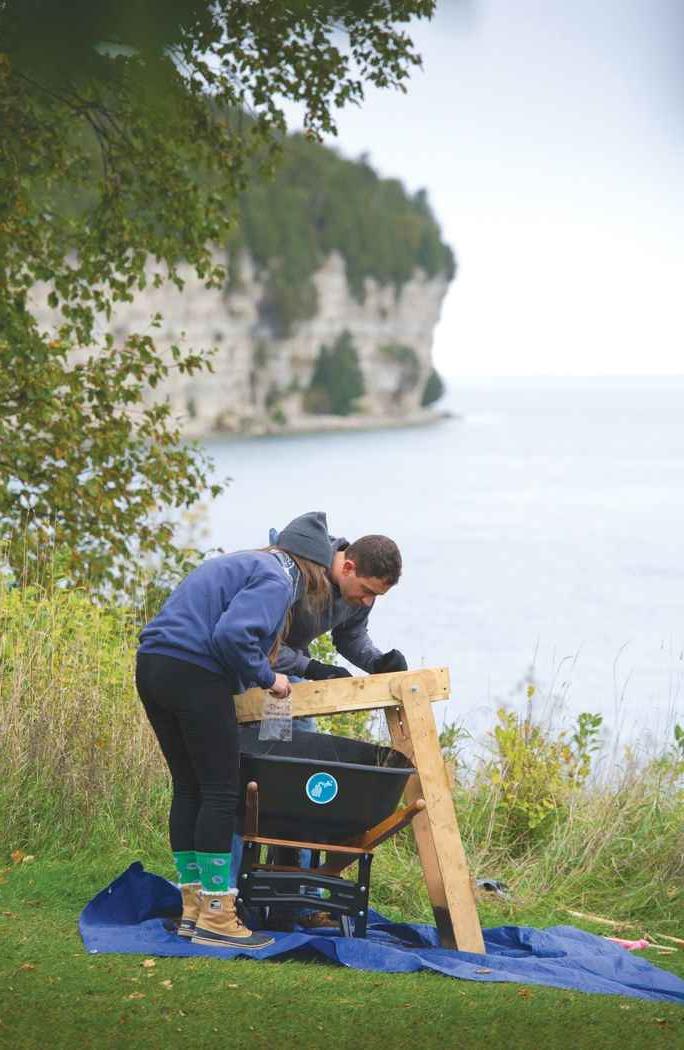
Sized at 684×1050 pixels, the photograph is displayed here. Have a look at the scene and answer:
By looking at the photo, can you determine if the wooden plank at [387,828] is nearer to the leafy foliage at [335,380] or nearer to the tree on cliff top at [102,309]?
the tree on cliff top at [102,309]

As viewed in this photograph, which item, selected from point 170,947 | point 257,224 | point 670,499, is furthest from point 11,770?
point 670,499

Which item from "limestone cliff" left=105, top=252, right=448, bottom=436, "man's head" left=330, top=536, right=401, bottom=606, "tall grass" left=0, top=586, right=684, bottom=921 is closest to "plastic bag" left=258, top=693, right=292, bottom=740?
"man's head" left=330, top=536, right=401, bottom=606

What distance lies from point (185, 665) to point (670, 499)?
148 feet

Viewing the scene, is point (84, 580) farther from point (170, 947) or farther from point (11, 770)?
point (170, 947)

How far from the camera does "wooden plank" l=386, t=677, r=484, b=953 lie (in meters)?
4.24

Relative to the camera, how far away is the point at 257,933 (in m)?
4.23

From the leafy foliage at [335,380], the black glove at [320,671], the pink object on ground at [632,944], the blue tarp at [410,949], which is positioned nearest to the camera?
the blue tarp at [410,949]

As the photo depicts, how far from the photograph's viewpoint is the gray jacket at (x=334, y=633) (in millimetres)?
4332

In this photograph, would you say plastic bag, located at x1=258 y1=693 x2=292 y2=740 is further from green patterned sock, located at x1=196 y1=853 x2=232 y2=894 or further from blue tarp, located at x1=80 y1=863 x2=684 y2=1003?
blue tarp, located at x1=80 y1=863 x2=684 y2=1003

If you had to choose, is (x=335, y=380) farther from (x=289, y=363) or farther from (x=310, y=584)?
(x=310, y=584)

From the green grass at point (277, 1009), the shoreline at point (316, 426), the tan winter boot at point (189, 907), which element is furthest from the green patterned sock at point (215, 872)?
the shoreline at point (316, 426)

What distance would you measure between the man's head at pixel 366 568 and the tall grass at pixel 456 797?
1.48 metres

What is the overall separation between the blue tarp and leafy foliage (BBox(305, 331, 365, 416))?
5643 cm

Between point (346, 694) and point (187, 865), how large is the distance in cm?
71
